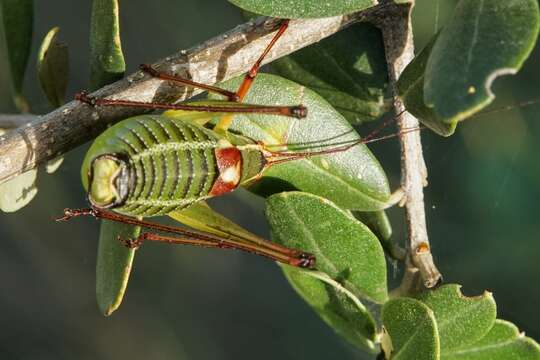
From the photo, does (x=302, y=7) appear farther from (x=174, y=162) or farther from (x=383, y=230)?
(x=383, y=230)

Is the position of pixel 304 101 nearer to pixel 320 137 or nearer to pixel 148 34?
pixel 320 137

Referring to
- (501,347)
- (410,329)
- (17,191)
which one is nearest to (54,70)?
(17,191)

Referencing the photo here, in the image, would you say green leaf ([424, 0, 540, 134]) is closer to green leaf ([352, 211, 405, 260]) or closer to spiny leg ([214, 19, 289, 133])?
spiny leg ([214, 19, 289, 133])

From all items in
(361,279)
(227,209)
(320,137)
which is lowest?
(227,209)

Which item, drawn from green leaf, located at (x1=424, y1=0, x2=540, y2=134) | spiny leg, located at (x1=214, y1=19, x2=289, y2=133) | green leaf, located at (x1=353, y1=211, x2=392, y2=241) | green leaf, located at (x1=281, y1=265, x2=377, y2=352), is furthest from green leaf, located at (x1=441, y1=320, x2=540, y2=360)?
spiny leg, located at (x1=214, y1=19, x2=289, y2=133)

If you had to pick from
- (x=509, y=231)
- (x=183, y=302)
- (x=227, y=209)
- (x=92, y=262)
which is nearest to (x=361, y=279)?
(x=509, y=231)

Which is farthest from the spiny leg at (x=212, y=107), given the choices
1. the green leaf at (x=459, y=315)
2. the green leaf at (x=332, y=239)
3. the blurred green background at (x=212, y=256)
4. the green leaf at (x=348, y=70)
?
the blurred green background at (x=212, y=256)
